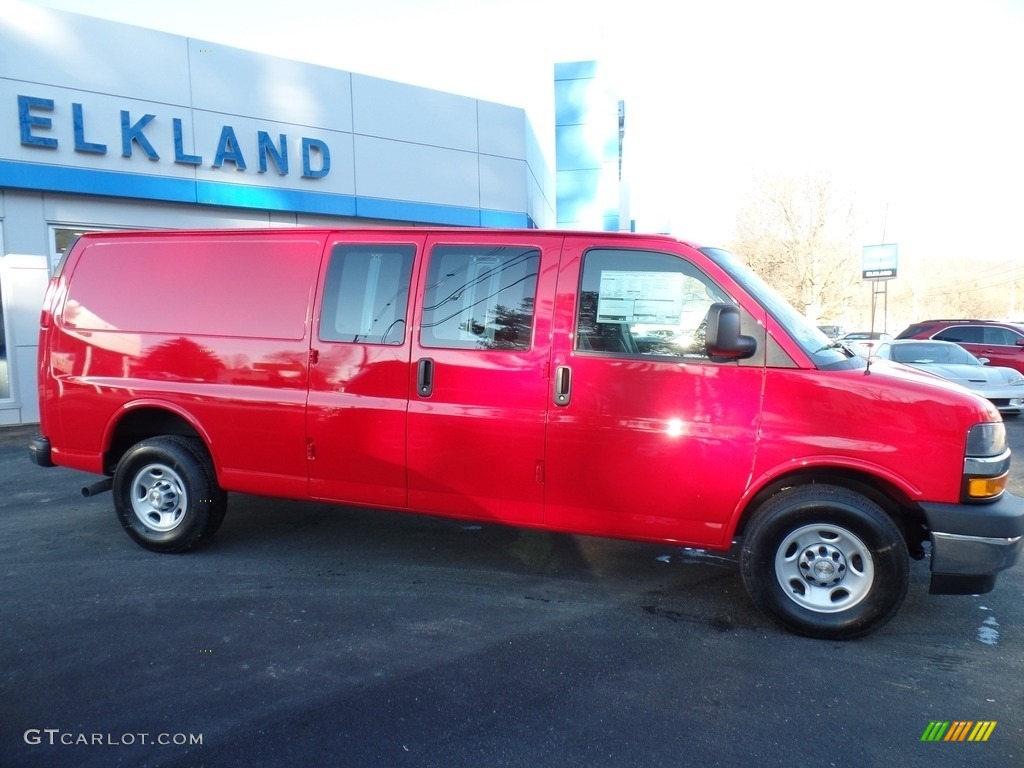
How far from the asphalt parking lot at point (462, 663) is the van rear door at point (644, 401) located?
633mm

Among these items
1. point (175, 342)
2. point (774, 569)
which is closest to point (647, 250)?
point (774, 569)

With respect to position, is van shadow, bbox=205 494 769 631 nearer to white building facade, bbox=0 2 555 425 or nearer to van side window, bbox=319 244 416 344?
van side window, bbox=319 244 416 344

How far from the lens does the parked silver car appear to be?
36.9 ft

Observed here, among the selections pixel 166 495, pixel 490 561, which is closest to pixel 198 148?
pixel 166 495

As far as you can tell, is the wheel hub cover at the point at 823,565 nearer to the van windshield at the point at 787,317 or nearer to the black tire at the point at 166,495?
the van windshield at the point at 787,317

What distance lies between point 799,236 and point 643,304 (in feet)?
120

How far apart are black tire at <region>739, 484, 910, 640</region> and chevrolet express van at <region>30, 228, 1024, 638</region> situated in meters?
0.01

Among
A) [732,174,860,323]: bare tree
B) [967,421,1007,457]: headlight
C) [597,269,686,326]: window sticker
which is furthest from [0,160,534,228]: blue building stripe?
[732,174,860,323]: bare tree

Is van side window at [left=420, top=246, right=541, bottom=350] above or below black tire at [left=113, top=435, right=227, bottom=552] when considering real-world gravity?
above

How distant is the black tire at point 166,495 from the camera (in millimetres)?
4934

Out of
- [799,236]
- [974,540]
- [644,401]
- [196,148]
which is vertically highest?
[799,236]

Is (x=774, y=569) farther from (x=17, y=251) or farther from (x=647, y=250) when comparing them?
(x=17, y=251)

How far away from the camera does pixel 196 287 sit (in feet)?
16.1

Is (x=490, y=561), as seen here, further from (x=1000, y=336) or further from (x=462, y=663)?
(x=1000, y=336)
